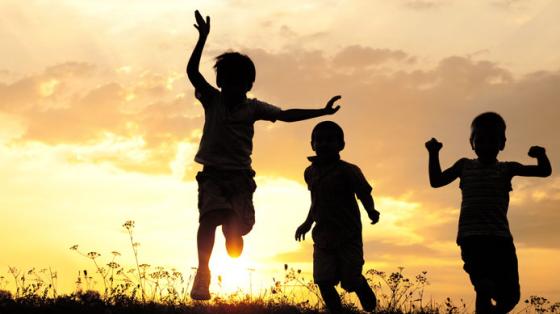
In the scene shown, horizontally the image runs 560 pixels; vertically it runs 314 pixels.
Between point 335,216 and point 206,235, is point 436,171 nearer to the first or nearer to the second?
point 335,216

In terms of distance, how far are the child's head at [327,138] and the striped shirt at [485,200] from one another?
163 cm

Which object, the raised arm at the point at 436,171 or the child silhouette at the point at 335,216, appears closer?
the raised arm at the point at 436,171

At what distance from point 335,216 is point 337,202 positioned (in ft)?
0.58

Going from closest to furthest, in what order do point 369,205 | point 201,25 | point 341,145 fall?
point 201,25, point 369,205, point 341,145

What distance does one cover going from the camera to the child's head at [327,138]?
387 inches

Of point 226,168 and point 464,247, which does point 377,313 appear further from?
point 226,168

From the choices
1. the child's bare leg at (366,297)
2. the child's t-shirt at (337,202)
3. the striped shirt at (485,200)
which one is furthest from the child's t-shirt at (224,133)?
the striped shirt at (485,200)

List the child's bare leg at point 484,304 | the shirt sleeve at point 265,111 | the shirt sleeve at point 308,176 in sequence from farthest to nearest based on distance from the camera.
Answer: the shirt sleeve at point 308,176 < the shirt sleeve at point 265,111 < the child's bare leg at point 484,304

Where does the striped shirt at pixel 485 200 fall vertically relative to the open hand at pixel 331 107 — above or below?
below

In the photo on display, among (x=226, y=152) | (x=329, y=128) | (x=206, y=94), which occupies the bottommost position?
(x=226, y=152)

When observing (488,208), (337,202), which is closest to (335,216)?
(337,202)

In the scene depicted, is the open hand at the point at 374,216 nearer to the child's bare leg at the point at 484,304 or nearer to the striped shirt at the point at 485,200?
the striped shirt at the point at 485,200

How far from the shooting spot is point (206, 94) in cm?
916

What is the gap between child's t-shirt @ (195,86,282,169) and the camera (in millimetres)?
9016
